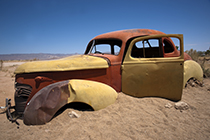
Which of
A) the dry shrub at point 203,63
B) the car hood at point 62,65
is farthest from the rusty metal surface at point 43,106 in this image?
the dry shrub at point 203,63

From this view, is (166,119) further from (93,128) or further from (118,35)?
(118,35)

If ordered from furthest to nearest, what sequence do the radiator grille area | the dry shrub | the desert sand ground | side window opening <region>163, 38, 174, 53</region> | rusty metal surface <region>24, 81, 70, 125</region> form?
the dry shrub, side window opening <region>163, 38, 174, 53</region>, the radiator grille area, rusty metal surface <region>24, 81, 70, 125</region>, the desert sand ground

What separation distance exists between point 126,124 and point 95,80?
1093mm

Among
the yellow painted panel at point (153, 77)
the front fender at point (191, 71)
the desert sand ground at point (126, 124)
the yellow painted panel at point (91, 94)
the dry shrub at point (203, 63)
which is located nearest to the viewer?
the desert sand ground at point (126, 124)

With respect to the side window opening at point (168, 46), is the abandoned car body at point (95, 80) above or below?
below

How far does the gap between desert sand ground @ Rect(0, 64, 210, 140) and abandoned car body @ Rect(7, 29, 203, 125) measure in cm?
18

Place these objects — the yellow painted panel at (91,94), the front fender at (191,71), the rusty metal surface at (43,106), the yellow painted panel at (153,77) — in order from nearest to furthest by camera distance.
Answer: the rusty metal surface at (43,106), the yellow painted panel at (91,94), the yellow painted panel at (153,77), the front fender at (191,71)

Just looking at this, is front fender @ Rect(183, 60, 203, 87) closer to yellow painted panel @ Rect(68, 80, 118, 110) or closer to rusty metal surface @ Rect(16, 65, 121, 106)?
rusty metal surface @ Rect(16, 65, 121, 106)

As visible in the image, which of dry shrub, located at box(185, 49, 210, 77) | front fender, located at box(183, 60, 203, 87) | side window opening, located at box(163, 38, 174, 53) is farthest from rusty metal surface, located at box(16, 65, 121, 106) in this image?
dry shrub, located at box(185, 49, 210, 77)

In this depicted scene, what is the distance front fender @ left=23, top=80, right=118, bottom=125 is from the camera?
2.16 m

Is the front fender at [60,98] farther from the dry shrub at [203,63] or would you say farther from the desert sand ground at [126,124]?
the dry shrub at [203,63]

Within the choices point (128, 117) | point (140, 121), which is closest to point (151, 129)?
point (140, 121)

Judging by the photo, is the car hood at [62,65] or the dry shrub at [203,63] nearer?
the car hood at [62,65]

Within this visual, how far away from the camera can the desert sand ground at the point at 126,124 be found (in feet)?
6.51
